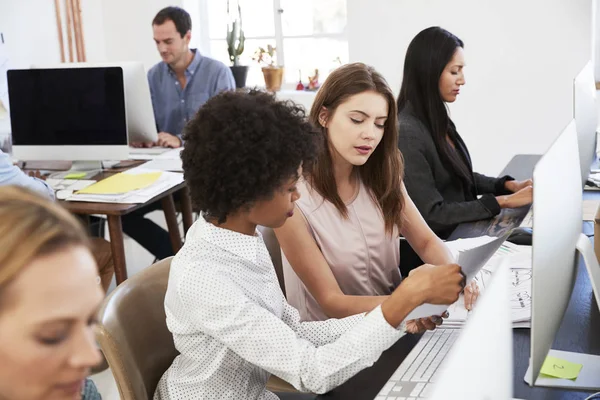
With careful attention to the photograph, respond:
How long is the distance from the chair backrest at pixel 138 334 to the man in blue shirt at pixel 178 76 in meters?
2.35

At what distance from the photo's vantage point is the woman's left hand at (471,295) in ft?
5.32

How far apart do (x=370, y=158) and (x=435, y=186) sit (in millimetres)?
597

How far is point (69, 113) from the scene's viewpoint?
10.5 feet

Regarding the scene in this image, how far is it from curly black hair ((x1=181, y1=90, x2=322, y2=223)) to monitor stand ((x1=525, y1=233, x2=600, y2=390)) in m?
0.54

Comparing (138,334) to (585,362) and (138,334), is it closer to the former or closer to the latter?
(138,334)

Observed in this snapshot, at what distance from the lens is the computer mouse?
2014 mm

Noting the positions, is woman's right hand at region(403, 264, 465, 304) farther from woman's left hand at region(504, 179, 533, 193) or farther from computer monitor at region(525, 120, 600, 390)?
woman's left hand at region(504, 179, 533, 193)

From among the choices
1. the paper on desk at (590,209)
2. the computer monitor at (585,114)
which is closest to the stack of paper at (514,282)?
the paper on desk at (590,209)

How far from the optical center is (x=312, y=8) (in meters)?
4.91

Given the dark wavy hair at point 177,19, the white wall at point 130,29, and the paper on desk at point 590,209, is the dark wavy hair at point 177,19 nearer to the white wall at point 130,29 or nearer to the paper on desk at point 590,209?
the white wall at point 130,29

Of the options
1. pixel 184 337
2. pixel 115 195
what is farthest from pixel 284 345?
pixel 115 195

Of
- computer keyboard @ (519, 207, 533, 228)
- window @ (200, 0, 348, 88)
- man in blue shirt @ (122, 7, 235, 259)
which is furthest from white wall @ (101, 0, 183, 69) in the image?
computer keyboard @ (519, 207, 533, 228)

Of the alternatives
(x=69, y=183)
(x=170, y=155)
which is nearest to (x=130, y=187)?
(x=69, y=183)

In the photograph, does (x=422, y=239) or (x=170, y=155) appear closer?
(x=422, y=239)
